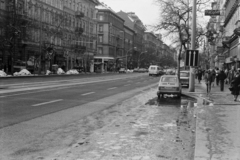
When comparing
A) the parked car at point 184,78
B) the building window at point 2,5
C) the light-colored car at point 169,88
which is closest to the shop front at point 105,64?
the building window at point 2,5

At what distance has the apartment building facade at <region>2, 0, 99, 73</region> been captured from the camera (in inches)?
1987

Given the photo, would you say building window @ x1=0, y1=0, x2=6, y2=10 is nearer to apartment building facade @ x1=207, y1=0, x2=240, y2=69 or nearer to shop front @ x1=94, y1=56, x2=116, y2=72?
apartment building facade @ x1=207, y1=0, x2=240, y2=69

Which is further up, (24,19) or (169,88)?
(24,19)

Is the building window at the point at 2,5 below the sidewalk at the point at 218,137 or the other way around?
the other way around

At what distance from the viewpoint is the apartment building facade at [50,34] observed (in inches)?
1987

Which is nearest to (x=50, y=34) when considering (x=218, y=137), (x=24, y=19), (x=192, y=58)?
(x=24, y=19)

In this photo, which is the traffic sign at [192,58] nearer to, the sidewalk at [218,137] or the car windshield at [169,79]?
the car windshield at [169,79]

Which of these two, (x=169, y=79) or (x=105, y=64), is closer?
(x=169, y=79)

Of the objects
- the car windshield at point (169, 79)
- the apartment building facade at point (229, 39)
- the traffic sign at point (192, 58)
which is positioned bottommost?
the car windshield at point (169, 79)

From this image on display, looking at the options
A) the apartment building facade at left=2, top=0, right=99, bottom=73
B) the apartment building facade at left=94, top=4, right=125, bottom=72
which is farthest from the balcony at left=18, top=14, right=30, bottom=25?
the apartment building facade at left=94, top=4, right=125, bottom=72

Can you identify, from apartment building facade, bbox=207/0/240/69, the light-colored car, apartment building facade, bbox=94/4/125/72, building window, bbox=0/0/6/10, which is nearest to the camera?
the light-colored car

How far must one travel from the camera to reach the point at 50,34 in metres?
58.1

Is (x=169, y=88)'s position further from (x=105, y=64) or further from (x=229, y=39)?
(x=105, y=64)

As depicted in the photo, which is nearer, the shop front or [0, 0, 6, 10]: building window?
[0, 0, 6, 10]: building window
